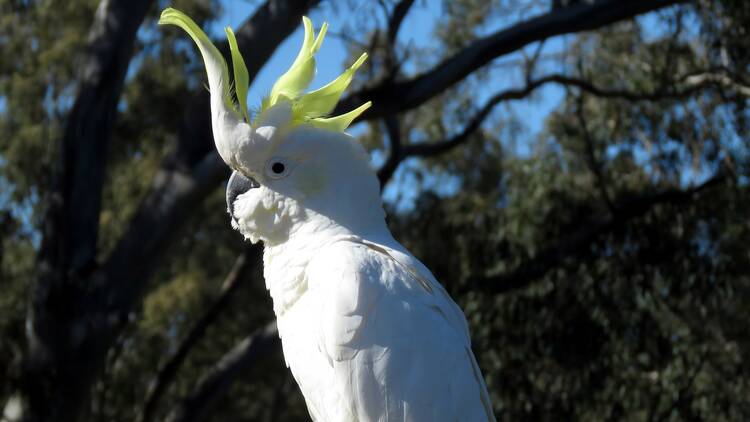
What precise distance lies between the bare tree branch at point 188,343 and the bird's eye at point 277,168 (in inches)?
185

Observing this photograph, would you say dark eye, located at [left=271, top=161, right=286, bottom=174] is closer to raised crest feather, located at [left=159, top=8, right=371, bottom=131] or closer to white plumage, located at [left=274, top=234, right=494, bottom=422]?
raised crest feather, located at [left=159, top=8, right=371, bottom=131]

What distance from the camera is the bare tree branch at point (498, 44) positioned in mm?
5824

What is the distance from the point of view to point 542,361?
6.93 metres

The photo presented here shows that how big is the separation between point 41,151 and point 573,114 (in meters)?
5.48

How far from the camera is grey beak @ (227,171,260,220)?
246cm

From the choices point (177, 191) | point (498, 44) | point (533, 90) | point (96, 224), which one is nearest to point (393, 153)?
point (533, 90)

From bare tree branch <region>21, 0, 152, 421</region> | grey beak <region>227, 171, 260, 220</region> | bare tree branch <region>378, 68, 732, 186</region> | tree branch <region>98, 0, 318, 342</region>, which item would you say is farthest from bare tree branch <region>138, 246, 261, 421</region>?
grey beak <region>227, 171, 260, 220</region>

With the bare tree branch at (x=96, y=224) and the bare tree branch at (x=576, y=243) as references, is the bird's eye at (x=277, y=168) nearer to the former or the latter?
the bare tree branch at (x=96, y=224)

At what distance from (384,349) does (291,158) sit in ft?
1.69

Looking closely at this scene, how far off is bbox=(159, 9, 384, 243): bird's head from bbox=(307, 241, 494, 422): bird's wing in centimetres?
15

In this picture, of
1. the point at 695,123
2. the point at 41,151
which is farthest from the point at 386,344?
the point at 41,151

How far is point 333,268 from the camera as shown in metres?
2.27

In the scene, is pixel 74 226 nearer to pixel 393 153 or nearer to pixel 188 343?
pixel 188 343

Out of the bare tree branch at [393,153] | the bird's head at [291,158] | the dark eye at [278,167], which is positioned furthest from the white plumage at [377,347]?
the bare tree branch at [393,153]
